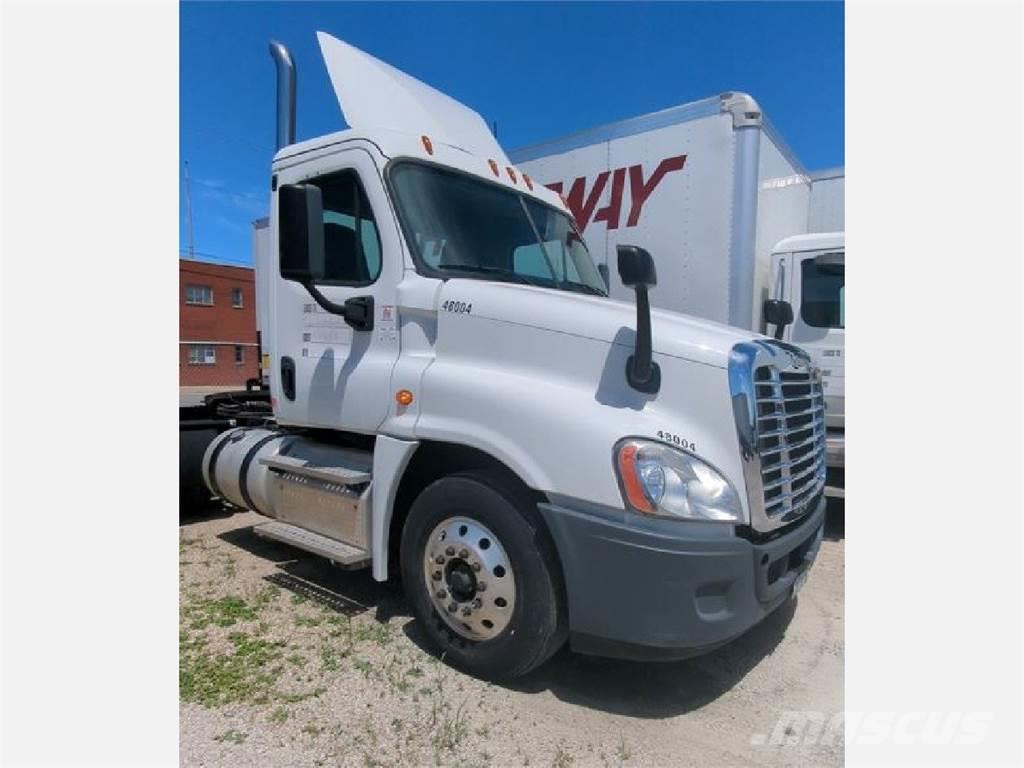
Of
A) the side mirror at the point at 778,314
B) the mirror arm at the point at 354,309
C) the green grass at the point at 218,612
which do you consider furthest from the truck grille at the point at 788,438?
the green grass at the point at 218,612

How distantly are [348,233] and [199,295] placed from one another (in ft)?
116

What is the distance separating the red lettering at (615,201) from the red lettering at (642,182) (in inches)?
4.2

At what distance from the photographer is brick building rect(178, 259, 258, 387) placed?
33750mm

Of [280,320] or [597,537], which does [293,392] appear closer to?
[280,320]

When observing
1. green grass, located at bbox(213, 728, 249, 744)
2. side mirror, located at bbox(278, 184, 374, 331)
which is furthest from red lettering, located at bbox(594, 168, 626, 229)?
green grass, located at bbox(213, 728, 249, 744)

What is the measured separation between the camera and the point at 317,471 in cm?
388

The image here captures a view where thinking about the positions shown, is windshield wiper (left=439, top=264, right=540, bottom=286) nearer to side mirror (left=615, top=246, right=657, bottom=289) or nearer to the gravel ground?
side mirror (left=615, top=246, right=657, bottom=289)

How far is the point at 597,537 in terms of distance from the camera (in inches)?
103

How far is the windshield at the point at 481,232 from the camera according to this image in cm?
353

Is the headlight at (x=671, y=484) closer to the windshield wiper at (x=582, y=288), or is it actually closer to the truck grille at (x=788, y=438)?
the truck grille at (x=788, y=438)

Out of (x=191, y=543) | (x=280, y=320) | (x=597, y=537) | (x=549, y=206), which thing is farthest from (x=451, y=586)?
(x=191, y=543)

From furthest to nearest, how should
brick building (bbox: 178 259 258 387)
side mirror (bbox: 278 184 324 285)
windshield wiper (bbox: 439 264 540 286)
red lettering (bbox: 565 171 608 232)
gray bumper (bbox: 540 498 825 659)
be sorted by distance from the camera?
1. brick building (bbox: 178 259 258 387)
2. red lettering (bbox: 565 171 608 232)
3. windshield wiper (bbox: 439 264 540 286)
4. side mirror (bbox: 278 184 324 285)
5. gray bumper (bbox: 540 498 825 659)

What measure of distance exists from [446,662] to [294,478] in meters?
1.65

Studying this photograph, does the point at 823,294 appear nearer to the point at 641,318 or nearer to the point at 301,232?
the point at 641,318
